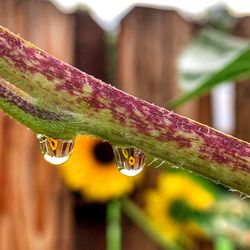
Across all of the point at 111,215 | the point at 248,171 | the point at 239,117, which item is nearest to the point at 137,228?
the point at 111,215

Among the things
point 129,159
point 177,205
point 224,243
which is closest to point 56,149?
point 129,159

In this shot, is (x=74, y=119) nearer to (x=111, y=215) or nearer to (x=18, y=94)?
(x=18, y=94)

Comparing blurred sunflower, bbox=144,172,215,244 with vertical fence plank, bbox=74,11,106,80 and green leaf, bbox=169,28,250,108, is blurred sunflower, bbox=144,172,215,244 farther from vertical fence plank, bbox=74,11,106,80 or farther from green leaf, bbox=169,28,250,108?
green leaf, bbox=169,28,250,108

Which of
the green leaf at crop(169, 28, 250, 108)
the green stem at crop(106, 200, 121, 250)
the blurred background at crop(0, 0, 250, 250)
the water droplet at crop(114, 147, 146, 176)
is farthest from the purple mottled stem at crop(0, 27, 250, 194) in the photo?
the green stem at crop(106, 200, 121, 250)

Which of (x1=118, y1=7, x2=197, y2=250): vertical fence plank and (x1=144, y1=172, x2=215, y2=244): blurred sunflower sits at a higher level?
(x1=118, y1=7, x2=197, y2=250): vertical fence plank

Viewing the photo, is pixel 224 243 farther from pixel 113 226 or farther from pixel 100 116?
pixel 100 116
